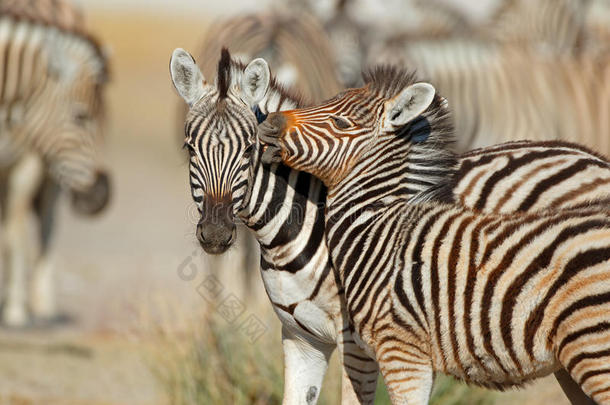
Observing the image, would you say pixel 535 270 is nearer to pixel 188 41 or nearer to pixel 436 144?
pixel 436 144

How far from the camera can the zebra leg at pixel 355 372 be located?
5.30 meters

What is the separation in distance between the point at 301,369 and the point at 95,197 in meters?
6.34

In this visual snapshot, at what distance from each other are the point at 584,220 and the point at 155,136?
2541 centimetres

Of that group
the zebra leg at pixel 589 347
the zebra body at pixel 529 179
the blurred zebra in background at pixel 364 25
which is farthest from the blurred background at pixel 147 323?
the zebra leg at pixel 589 347

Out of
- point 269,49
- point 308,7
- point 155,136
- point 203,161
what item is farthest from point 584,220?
point 155,136

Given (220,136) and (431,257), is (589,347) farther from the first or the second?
(220,136)

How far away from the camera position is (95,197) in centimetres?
1139

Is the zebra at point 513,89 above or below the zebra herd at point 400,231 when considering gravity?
above

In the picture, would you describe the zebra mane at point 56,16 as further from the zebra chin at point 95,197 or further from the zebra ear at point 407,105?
→ the zebra ear at point 407,105

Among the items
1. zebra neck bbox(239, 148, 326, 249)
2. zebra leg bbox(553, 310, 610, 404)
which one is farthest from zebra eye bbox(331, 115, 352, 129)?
zebra leg bbox(553, 310, 610, 404)

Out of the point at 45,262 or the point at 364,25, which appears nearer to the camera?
the point at 45,262

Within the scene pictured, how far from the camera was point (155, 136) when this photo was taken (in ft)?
95.8

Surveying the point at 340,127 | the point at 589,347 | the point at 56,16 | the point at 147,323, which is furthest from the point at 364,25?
the point at 589,347

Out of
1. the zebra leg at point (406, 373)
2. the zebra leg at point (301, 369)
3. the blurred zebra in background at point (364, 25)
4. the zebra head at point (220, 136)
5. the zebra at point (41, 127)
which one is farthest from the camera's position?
the blurred zebra in background at point (364, 25)
